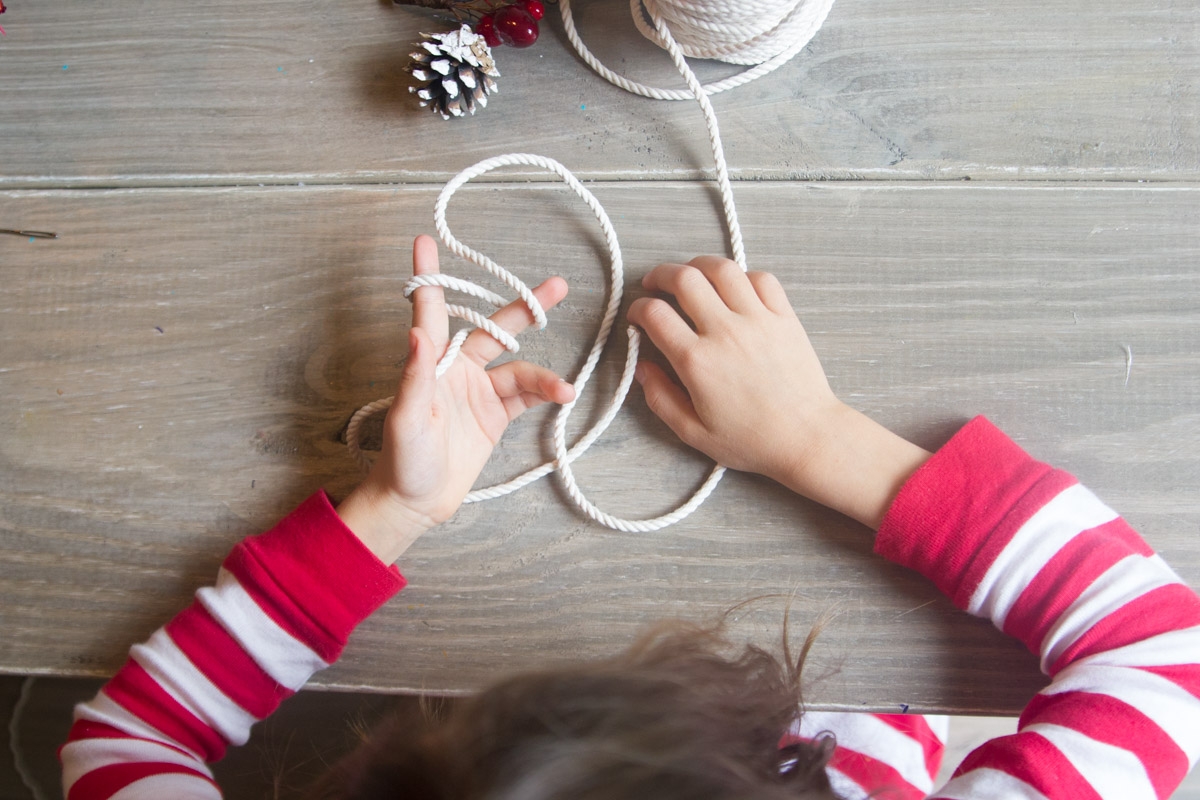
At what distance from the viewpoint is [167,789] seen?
0.50m

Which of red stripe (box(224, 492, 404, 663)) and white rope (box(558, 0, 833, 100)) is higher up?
white rope (box(558, 0, 833, 100))

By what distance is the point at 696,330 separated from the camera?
22.3 inches

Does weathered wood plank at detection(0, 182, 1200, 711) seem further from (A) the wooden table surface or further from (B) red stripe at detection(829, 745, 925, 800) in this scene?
(B) red stripe at detection(829, 745, 925, 800)

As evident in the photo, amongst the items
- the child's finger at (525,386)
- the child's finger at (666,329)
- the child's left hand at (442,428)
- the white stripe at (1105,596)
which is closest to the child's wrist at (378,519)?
the child's left hand at (442,428)

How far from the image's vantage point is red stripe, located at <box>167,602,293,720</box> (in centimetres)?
54

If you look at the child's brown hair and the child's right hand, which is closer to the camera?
the child's brown hair

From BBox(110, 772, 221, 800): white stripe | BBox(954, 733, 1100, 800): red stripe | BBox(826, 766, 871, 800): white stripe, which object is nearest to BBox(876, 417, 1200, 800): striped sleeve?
BBox(954, 733, 1100, 800): red stripe

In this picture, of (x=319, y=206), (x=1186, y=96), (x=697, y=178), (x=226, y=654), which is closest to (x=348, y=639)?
(x=226, y=654)

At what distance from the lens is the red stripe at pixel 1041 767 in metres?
0.46

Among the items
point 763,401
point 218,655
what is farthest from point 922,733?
point 218,655

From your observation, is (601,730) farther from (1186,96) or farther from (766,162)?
(1186,96)

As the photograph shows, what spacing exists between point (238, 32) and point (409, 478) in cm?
41

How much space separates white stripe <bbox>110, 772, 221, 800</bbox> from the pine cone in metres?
0.51

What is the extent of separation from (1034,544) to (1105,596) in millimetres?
51
